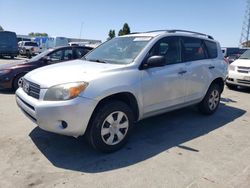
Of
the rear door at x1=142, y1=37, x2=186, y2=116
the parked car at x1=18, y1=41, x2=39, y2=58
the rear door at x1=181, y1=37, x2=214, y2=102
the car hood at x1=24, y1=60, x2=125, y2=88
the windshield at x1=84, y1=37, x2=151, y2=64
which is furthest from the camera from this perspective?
the parked car at x1=18, y1=41, x2=39, y2=58

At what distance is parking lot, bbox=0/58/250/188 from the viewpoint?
323cm

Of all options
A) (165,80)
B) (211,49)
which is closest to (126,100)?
(165,80)

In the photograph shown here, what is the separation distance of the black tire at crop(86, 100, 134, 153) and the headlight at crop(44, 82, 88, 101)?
1.39 ft

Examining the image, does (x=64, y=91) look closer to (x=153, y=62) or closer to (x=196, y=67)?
(x=153, y=62)

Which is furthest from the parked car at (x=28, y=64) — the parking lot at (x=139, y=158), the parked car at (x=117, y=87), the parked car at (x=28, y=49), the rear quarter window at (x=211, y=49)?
the parked car at (x=28, y=49)

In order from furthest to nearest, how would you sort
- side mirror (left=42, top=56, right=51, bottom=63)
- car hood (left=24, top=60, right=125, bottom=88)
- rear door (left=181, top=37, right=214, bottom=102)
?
side mirror (left=42, top=56, right=51, bottom=63) → rear door (left=181, top=37, right=214, bottom=102) → car hood (left=24, top=60, right=125, bottom=88)

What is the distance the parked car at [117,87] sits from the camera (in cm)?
352

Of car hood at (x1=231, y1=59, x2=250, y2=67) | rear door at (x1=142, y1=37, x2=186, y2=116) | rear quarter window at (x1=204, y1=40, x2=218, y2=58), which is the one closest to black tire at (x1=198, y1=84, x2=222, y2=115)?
rear quarter window at (x1=204, y1=40, x2=218, y2=58)

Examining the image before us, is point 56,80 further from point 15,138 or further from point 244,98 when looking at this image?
point 244,98

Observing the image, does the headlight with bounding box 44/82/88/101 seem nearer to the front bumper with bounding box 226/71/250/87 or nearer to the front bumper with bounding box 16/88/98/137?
the front bumper with bounding box 16/88/98/137

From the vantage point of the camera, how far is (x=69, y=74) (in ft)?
12.6

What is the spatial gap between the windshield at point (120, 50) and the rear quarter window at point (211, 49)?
2.01m

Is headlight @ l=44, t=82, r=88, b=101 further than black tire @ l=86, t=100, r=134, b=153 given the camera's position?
No

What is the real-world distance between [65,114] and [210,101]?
3812 mm
